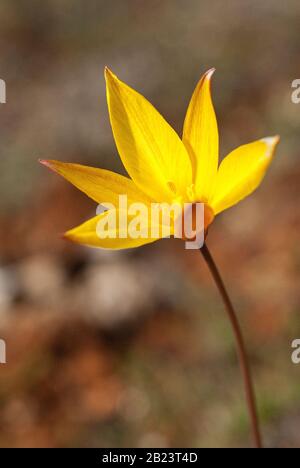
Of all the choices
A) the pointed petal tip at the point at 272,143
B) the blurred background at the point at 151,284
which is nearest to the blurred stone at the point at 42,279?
the blurred background at the point at 151,284

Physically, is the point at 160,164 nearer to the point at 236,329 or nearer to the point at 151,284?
the point at 236,329

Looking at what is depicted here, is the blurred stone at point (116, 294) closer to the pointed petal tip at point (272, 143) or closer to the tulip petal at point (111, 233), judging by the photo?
the tulip petal at point (111, 233)

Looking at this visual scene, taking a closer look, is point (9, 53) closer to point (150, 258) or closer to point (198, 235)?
point (150, 258)

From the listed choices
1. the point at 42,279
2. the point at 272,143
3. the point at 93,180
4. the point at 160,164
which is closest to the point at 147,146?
the point at 160,164

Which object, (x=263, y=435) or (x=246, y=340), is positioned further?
(x=246, y=340)

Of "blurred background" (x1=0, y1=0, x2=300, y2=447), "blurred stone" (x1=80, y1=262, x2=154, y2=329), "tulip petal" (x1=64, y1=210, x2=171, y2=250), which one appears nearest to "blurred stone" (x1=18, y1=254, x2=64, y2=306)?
"blurred background" (x1=0, y1=0, x2=300, y2=447)
